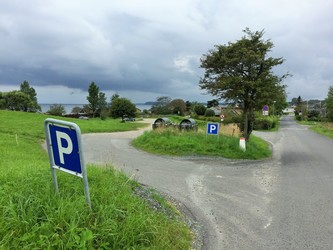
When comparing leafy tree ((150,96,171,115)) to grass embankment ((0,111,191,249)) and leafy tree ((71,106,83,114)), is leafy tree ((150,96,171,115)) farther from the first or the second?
grass embankment ((0,111,191,249))

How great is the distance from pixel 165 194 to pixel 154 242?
122 inches

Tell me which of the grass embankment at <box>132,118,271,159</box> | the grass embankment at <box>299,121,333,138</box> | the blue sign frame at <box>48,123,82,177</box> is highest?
the blue sign frame at <box>48,123,82,177</box>

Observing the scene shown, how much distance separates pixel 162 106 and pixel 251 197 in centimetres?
9590

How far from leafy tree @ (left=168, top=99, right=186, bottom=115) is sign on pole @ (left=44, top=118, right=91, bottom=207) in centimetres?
8915

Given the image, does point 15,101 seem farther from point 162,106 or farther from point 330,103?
point 330,103

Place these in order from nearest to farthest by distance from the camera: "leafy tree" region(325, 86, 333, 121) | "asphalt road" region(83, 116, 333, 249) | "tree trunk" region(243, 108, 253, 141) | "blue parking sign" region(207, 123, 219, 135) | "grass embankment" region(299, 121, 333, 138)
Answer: "asphalt road" region(83, 116, 333, 249) < "blue parking sign" region(207, 123, 219, 135) < "tree trunk" region(243, 108, 253, 141) < "grass embankment" region(299, 121, 333, 138) < "leafy tree" region(325, 86, 333, 121)

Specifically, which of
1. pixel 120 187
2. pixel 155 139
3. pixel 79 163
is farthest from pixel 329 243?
pixel 155 139

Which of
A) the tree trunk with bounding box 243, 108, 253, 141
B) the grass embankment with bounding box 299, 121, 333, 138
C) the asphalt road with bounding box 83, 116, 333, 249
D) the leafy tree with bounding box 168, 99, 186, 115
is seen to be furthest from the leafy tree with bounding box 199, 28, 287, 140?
the leafy tree with bounding box 168, 99, 186, 115

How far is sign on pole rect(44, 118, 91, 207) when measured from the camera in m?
3.66

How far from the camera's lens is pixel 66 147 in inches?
151

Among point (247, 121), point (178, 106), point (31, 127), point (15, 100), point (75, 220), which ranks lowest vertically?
point (178, 106)

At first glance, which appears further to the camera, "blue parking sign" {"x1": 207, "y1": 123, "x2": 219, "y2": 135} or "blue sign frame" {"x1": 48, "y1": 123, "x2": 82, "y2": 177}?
"blue parking sign" {"x1": 207, "y1": 123, "x2": 219, "y2": 135}

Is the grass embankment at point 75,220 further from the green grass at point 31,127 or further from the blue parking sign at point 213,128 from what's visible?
the green grass at point 31,127

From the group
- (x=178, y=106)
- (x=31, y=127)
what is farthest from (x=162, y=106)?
(x=31, y=127)
